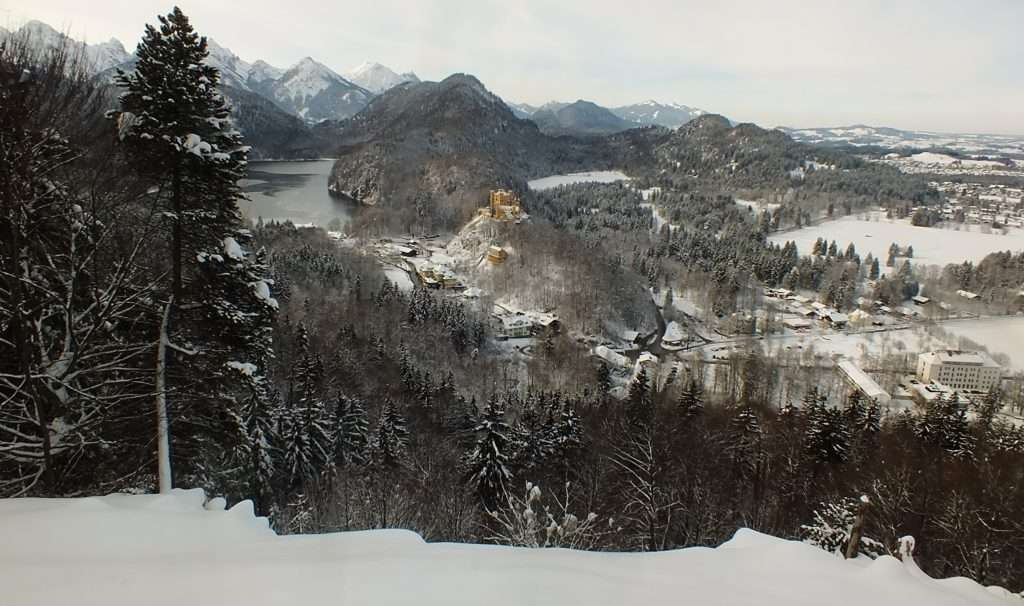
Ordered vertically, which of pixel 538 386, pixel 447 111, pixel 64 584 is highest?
pixel 447 111

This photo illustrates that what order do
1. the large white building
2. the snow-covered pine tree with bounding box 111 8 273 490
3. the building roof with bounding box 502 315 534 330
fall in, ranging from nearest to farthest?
the snow-covered pine tree with bounding box 111 8 273 490
the large white building
the building roof with bounding box 502 315 534 330

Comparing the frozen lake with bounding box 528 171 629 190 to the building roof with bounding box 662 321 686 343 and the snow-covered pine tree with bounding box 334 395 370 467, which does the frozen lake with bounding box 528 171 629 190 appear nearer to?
the building roof with bounding box 662 321 686 343

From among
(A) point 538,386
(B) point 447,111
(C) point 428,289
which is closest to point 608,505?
(A) point 538,386

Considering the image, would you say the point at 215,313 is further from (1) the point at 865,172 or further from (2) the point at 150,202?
(1) the point at 865,172

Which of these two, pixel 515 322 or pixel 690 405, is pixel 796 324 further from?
pixel 690 405

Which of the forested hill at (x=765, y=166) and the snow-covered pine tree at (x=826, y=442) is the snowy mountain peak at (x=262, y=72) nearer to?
the forested hill at (x=765, y=166)

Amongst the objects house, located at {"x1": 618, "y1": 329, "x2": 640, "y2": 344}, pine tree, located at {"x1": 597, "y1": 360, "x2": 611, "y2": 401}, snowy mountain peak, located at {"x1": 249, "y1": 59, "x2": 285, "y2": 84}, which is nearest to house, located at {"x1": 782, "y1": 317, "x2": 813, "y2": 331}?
house, located at {"x1": 618, "y1": 329, "x2": 640, "y2": 344}

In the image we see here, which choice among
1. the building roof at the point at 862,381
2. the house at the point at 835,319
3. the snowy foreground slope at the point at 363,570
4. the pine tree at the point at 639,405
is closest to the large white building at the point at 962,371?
the building roof at the point at 862,381
